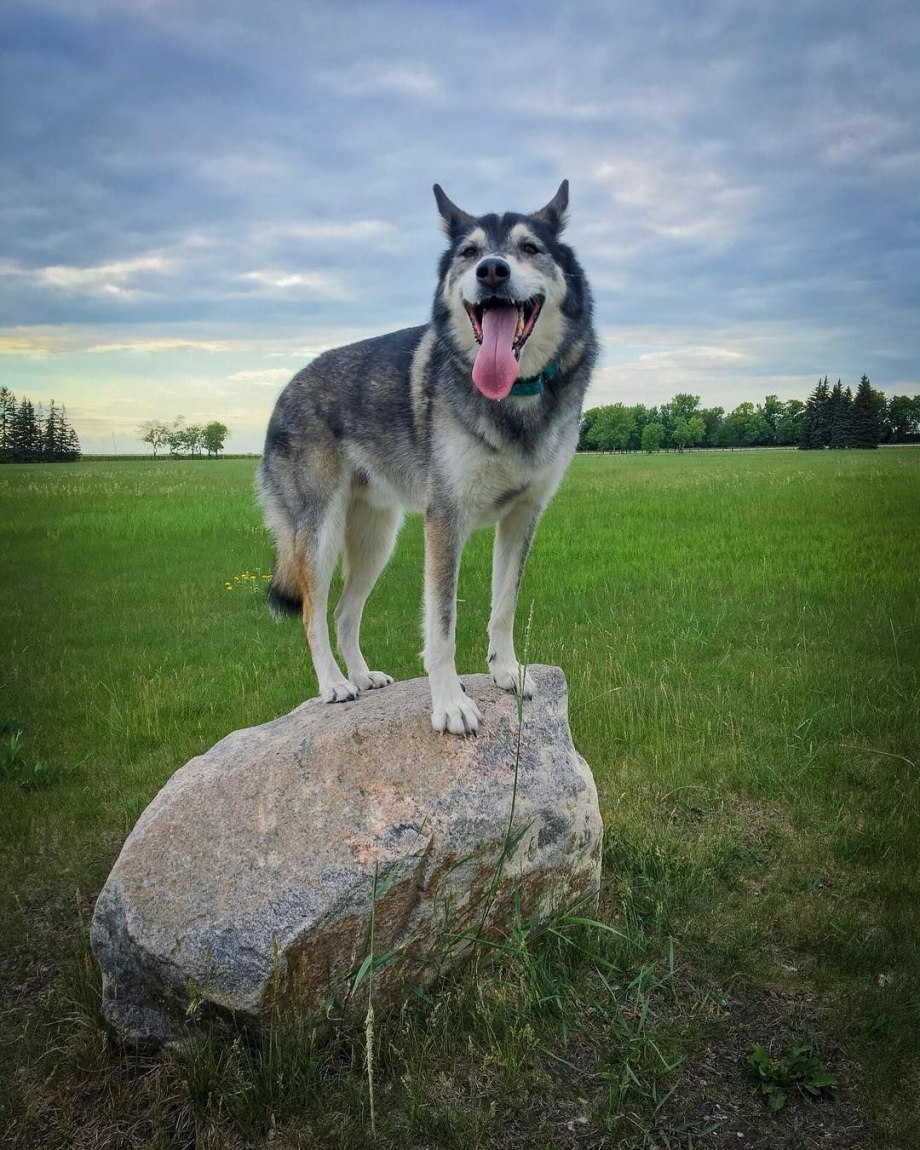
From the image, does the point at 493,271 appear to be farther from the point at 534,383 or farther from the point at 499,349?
the point at 534,383

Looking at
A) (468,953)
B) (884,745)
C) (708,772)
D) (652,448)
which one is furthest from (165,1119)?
(652,448)

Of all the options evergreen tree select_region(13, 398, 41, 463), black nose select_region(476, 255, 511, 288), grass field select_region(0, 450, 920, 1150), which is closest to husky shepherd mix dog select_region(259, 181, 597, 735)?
black nose select_region(476, 255, 511, 288)

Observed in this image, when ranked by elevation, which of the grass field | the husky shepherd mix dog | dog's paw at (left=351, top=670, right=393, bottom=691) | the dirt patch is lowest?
the dirt patch

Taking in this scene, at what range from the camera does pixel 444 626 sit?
14.1ft

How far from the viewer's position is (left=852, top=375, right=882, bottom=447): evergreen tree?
90.1ft

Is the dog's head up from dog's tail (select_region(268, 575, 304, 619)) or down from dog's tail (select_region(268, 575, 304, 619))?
up

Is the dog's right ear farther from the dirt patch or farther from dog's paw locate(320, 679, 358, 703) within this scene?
the dirt patch

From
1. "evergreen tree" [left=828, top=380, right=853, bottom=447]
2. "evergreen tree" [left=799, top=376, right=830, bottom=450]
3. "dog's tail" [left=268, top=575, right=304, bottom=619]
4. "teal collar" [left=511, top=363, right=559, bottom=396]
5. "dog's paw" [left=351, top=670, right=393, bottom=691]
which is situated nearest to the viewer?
"teal collar" [left=511, top=363, right=559, bottom=396]

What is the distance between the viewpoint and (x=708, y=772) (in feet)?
18.4

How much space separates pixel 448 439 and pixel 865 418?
29.5 metres

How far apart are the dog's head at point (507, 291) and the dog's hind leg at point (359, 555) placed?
5.34 feet

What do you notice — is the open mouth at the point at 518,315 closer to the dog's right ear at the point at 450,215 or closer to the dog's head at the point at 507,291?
the dog's head at the point at 507,291

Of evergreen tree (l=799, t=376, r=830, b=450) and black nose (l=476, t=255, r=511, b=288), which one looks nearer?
black nose (l=476, t=255, r=511, b=288)

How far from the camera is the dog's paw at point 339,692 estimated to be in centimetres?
505
